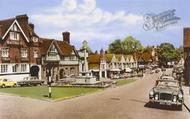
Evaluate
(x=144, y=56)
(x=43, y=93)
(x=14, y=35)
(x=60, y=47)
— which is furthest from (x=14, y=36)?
(x=144, y=56)

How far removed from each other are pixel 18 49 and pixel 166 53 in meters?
115

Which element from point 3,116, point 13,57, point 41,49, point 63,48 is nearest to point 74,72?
point 63,48

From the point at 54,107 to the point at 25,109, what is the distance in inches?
97.6

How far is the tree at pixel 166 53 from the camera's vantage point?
A: 166725 mm

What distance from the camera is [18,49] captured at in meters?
62.8

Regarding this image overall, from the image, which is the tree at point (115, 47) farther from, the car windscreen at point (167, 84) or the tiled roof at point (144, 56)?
the car windscreen at point (167, 84)

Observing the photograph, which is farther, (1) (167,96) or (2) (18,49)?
(2) (18,49)

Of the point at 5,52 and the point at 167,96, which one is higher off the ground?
the point at 5,52

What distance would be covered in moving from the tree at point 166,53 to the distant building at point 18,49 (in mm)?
105781

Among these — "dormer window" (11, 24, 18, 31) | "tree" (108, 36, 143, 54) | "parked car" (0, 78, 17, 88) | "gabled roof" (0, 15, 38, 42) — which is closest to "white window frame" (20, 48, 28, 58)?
"gabled roof" (0, 15, 38, 42)

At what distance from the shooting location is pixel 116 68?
347ft

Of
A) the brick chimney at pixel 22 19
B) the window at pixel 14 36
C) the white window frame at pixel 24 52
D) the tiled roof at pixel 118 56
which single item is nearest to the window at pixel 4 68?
the window at pixel 14 36

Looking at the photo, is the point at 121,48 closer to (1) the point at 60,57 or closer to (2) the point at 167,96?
(1) the point at 60,57

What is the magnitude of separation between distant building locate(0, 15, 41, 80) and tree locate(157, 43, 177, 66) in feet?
347
